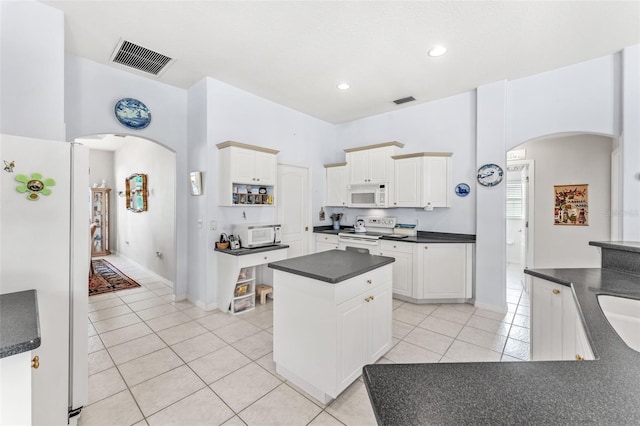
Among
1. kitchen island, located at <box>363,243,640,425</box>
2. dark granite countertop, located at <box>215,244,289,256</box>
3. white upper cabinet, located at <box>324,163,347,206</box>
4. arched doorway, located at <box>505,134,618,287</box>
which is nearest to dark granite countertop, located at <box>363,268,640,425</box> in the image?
kitchen island, located at <box>363,243,640,425</box>

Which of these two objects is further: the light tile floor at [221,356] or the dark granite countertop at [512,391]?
the light tile floor at [221,356]

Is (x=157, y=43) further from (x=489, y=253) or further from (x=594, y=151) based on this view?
(x=594, y=151)

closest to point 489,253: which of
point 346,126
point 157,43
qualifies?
point 346,126

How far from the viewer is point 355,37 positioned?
2732mm

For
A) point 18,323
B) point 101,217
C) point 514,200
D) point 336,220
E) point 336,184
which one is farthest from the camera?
point 101,217

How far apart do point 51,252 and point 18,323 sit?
68 centimetres

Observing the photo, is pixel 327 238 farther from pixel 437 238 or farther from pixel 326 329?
pixel 326 329

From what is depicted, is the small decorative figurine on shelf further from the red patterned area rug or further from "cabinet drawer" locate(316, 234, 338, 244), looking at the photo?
the red patterned area rug

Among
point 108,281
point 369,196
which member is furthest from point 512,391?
point 108,281

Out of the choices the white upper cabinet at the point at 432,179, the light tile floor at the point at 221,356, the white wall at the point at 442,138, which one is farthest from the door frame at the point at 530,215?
the white upper cabinet at the point at 432,179

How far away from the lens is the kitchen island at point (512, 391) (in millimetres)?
639

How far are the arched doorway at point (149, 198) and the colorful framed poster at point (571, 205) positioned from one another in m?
6.38

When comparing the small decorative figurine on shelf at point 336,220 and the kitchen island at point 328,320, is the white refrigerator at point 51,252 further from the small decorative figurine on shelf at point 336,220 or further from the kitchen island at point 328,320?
the small decorative figurine on shelf at point 336,220

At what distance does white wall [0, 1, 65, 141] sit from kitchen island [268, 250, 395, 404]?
236 centimetres
